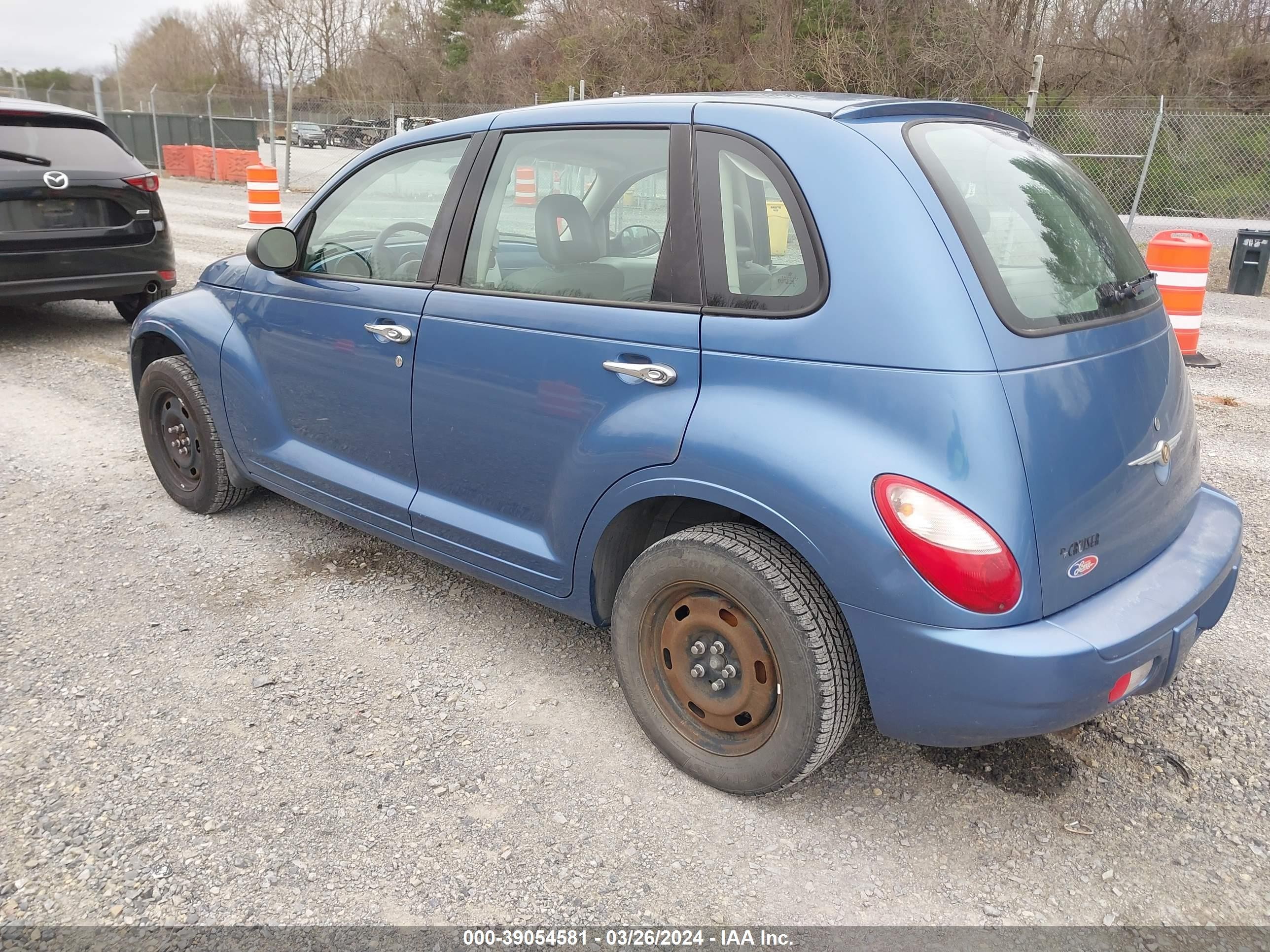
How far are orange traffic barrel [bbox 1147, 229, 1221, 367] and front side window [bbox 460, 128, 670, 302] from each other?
6.14 meters

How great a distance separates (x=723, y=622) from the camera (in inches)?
99.7

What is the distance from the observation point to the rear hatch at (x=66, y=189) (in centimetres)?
670

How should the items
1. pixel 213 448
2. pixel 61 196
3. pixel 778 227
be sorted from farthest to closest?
pixel 61 196
pixel 213 448
pixel 778 227

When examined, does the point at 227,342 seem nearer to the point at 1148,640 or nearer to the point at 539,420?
the point at 539,420

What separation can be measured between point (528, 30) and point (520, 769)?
1852 inches

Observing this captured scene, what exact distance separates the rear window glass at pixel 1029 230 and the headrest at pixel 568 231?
3.26 ft

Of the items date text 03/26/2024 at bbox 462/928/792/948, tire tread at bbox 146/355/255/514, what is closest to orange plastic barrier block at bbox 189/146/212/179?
tire tread at bbox 146/355/255/514

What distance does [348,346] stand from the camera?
3.42 m

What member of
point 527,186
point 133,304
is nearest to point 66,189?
point 133,304

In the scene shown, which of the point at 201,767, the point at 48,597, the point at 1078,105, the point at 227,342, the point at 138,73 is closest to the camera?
the point at 201,767

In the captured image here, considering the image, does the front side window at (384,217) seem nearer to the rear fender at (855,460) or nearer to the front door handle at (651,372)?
the front door handle at (651,372)

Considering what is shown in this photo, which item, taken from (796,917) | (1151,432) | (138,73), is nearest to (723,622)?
(796,917)

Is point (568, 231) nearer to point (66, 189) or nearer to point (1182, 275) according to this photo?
point (66, 189)

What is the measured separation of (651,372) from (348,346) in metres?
1.39
